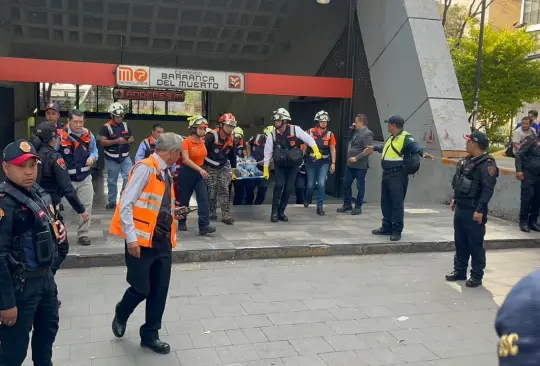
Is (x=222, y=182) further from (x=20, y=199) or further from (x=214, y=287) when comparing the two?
(x=20, y=199)

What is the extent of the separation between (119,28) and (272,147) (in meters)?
7.87

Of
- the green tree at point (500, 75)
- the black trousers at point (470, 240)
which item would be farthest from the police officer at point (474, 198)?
the green tree at point (500, 75)

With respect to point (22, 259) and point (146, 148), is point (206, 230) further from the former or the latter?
point (22, 259)

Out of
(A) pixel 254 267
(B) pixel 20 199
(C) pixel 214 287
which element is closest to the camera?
(B) pixel 20 199

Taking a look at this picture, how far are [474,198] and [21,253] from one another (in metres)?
4.77

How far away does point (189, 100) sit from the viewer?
20.0 m

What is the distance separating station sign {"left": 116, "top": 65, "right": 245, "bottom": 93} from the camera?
1085 centimetres

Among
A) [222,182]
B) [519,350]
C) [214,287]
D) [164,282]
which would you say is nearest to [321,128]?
[222,182]

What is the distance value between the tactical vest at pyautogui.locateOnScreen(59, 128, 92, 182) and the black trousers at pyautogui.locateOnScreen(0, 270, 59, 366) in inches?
151

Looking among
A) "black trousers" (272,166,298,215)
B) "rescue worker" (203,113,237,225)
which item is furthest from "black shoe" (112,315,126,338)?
"black trousers" (272,166,298,215)

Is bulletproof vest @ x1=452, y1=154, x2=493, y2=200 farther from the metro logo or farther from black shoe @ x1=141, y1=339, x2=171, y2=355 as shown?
the metro logo

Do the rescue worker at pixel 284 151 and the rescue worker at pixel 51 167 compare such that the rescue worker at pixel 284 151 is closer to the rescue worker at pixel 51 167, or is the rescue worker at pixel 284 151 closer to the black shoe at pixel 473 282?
the black shoe at pixel 473 282

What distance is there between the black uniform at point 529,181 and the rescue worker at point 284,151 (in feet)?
10.7

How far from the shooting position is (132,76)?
1090 cm
